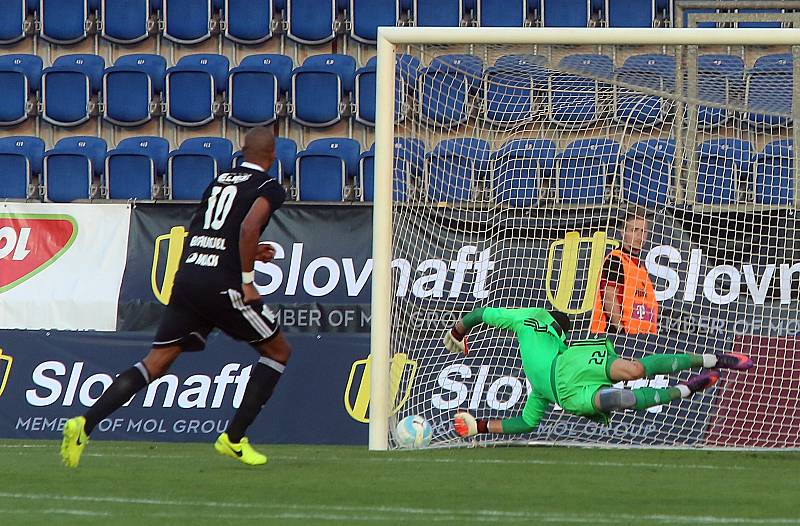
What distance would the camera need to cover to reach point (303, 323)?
10750 millimetres

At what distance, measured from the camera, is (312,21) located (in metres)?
15.3

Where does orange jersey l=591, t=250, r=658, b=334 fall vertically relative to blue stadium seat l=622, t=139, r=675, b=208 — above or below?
below

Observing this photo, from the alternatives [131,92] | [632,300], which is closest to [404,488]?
[632,300]

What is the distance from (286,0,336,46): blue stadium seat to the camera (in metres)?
15.3

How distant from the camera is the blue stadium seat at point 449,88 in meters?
9.27

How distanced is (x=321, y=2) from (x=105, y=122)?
8.74 feet

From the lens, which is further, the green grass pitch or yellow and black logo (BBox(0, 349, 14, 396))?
yellow and black logo (BBox(0, 349, 14, 396))

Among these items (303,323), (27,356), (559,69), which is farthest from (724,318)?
(27,356)

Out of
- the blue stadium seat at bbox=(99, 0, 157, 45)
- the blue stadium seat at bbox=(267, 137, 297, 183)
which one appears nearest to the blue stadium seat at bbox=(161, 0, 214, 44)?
the blue stadium seat at bbox=(99, 0, 157, 45)

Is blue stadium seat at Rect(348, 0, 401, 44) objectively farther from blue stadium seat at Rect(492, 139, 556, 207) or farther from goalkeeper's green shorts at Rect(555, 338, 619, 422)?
goalkeeper's green shorts at Rect(555, 338, 619, 422)

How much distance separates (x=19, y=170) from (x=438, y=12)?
15.4ft

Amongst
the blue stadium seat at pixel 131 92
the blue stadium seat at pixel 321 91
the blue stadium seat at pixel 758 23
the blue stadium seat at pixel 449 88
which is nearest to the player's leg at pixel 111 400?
the blue stadium seat at pixel 449 88

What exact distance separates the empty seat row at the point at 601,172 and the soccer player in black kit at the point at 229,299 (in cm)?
225

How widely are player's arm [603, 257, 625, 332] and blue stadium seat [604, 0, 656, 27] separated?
6.14 m
